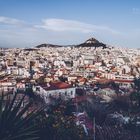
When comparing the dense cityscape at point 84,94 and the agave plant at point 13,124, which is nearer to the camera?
the agave plant at point 13,124

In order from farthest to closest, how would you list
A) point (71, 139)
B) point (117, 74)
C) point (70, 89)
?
point (117, 74) < point (70, 89) < point (71, 139)

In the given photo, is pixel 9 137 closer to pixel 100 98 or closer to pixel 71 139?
pixel 71 139

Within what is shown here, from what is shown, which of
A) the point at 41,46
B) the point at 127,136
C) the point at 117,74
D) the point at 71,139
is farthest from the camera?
the point at 41,46

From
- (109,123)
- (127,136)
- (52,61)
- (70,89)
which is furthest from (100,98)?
(52,61)

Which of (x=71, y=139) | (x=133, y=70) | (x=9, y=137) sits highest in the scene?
(x=9, y=137)

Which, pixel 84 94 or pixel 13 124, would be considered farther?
pixel 84 94

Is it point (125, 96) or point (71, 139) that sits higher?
point (71, 139)

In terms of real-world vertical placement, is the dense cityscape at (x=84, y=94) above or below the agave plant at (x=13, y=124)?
below

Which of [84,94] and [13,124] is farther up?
[13,124]

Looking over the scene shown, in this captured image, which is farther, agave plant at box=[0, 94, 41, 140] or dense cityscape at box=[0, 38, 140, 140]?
dense cityscape at box=[0, 38, 140, 140]

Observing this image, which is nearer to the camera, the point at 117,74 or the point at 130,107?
the point at 130,107

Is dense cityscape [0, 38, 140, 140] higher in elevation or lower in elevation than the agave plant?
lower
